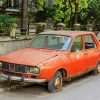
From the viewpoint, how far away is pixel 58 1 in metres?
29.7

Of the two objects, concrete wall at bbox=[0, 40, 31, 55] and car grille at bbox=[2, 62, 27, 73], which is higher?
car grille at bbox=[2, 62, 27, 73]

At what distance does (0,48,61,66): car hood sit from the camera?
9664 millimetres

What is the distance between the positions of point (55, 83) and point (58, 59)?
67 centimetres

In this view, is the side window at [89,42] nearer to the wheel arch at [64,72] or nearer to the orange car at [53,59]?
the orange car at [53,59]

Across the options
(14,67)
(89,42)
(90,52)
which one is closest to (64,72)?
(14,67)

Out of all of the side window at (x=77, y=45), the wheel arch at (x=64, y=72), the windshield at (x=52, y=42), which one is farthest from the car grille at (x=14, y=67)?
the side window at (x=77, y=45)

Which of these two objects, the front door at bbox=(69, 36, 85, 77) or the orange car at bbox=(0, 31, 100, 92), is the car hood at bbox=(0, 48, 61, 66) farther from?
the front door at bbox=(69, 36, 85, 77)

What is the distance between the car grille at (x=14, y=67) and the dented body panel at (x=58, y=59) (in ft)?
0.20

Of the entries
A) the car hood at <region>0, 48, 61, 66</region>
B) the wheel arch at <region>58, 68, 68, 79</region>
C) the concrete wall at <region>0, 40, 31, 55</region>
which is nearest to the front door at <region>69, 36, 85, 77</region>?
the wheel arch at <region>58, 68, 68, 79</region>

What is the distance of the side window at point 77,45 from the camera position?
11.0 m

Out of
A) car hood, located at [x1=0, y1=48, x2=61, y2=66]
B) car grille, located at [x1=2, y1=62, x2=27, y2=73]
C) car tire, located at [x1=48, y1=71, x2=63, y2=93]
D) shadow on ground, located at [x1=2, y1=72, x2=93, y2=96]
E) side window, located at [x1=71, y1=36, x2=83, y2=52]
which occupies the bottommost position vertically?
shadow on ground, located at [x1=2, y1=72, x2=93, y2=96]

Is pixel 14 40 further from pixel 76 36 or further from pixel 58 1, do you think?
pixel 58 1

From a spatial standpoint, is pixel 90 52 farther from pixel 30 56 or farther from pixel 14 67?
pixel 14 67

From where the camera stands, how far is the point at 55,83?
9922 millimetres
